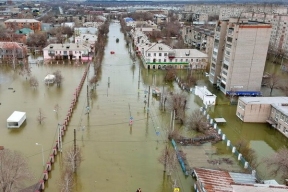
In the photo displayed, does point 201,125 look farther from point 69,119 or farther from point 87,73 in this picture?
point 87,73

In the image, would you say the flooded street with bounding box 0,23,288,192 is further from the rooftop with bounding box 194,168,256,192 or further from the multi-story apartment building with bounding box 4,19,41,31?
the multi-story apartment building with bounding box 4,19,41,31

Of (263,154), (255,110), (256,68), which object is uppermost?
(256,68)

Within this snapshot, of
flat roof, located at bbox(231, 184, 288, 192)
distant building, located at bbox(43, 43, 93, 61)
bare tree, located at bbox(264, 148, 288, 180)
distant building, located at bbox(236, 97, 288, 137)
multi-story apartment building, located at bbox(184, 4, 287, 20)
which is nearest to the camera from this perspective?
flat roof, located at bbox(231, 184, 288, 192)

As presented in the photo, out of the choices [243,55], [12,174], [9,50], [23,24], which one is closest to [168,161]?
[12,174]

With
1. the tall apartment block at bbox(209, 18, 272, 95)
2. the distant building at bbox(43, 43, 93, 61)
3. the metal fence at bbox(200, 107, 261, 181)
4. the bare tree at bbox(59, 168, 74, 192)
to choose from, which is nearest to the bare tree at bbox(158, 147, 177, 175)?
the metal fence at bbox(200, 107, 261, 181)

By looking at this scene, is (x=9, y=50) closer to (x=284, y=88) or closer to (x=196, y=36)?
(x=196, y=36)

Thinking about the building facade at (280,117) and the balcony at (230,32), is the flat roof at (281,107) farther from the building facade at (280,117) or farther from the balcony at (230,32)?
the balcony at (230,32)

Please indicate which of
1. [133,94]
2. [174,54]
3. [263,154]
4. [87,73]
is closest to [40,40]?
[87,73]

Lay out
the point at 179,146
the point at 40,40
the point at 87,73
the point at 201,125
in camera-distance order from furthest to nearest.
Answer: the point at 40,40, the point at 87,73, the point at 201,125, the point at 179,146
